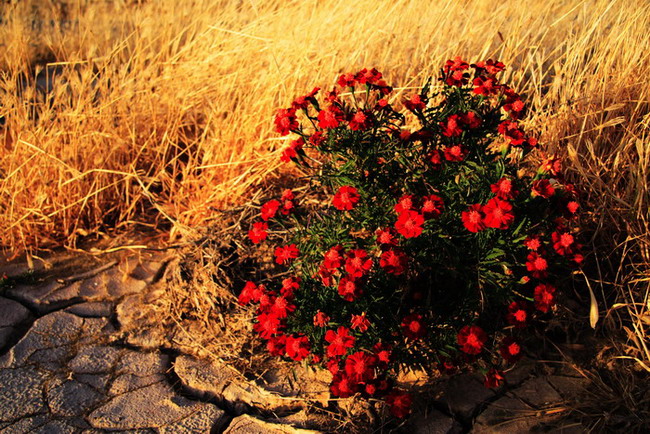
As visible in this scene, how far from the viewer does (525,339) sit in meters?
2.45

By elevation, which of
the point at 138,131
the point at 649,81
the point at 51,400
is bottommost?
the point at 51,400

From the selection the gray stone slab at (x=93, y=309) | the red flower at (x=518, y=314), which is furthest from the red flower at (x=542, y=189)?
the gray stone slab at (x=93, y=309)

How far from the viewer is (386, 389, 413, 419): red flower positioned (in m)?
1.96

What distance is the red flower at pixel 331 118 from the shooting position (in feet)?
6.37

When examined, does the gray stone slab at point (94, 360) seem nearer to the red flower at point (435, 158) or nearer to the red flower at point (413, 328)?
the red flower at point (413, 328)

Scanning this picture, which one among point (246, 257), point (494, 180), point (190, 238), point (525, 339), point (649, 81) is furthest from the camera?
point (190, 238)

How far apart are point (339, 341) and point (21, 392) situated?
138 cm

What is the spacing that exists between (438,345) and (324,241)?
21.7 inches

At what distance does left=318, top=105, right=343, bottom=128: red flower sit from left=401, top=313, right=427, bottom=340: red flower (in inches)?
27.8

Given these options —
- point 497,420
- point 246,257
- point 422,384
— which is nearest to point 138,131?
point 246,257

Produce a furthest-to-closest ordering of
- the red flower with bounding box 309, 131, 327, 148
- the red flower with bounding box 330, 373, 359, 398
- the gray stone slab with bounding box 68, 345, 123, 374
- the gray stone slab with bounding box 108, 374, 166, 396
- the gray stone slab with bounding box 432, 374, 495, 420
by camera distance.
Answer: the gray stone slab with bounding box 68, 345, 123, 374 → the gray stone slab with bounding box 108, 374, 166, 396 → the gray stone slab with bounding box 432, 374, 495, 420 → the red flower with bounding box 309, 131, 327, 148 → the red flower with bounding box 330, 373, 359, 398

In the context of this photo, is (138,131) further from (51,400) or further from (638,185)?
(638,185)

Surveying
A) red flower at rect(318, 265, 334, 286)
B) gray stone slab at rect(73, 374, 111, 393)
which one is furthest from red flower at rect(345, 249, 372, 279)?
gray stone slab at rect(73, 374, 111, 393)

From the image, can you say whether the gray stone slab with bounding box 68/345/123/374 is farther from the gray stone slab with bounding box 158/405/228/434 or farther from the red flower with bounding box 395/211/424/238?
the red flower with bounding box 395/211/424/238
